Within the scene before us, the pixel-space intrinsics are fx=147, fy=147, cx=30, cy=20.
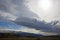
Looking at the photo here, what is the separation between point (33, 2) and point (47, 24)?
1.26 feet

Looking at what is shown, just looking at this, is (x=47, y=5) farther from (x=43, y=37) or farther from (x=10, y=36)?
(x=10, y=36)

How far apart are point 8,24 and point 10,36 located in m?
0.18

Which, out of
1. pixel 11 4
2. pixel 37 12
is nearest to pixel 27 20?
pixel 37 12

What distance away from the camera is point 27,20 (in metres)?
2.14

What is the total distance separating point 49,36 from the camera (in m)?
2.12

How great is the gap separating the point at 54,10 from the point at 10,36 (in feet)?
2.45

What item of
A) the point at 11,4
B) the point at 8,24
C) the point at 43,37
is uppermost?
the point at 11,4

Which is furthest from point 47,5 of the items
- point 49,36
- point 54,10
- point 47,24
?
point 49,36

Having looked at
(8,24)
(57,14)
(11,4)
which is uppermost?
(11,4)

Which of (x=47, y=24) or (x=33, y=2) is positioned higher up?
(x=33, y=2)

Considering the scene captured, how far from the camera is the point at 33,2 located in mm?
2180

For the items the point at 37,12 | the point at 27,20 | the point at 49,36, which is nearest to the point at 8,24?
the point at 27,20

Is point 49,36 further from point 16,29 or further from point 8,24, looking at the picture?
point 8,24

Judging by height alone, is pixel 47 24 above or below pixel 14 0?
below
